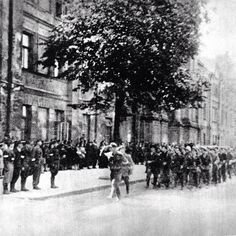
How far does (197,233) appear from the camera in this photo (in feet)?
30.6

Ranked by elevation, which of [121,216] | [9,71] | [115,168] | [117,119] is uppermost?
[9,71]

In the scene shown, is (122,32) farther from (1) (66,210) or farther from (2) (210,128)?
(2) (210,128)

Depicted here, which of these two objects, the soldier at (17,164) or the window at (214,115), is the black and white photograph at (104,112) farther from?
the window at (214,115)

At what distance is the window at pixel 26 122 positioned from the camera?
23.1 metres

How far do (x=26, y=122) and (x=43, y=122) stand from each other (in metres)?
1.63

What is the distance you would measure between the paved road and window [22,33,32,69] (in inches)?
427

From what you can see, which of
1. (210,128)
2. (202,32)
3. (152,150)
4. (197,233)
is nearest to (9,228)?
(197,233)

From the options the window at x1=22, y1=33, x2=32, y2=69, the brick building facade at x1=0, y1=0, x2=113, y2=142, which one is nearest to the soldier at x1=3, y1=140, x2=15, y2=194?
the brick building facade at x1=0, y1=0, x2=113, y2=142

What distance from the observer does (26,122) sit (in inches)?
926

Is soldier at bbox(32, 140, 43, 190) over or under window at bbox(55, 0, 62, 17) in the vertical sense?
under

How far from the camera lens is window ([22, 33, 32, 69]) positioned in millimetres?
23734

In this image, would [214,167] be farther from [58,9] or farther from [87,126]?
[58,9]

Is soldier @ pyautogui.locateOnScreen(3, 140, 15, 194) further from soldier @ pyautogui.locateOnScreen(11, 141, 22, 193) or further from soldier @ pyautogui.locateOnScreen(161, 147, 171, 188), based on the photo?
soldier @ pyautogui.locateOnScreen(161, 147, 171, 188)

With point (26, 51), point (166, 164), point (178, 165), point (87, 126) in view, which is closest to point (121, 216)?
point (166, 164)
